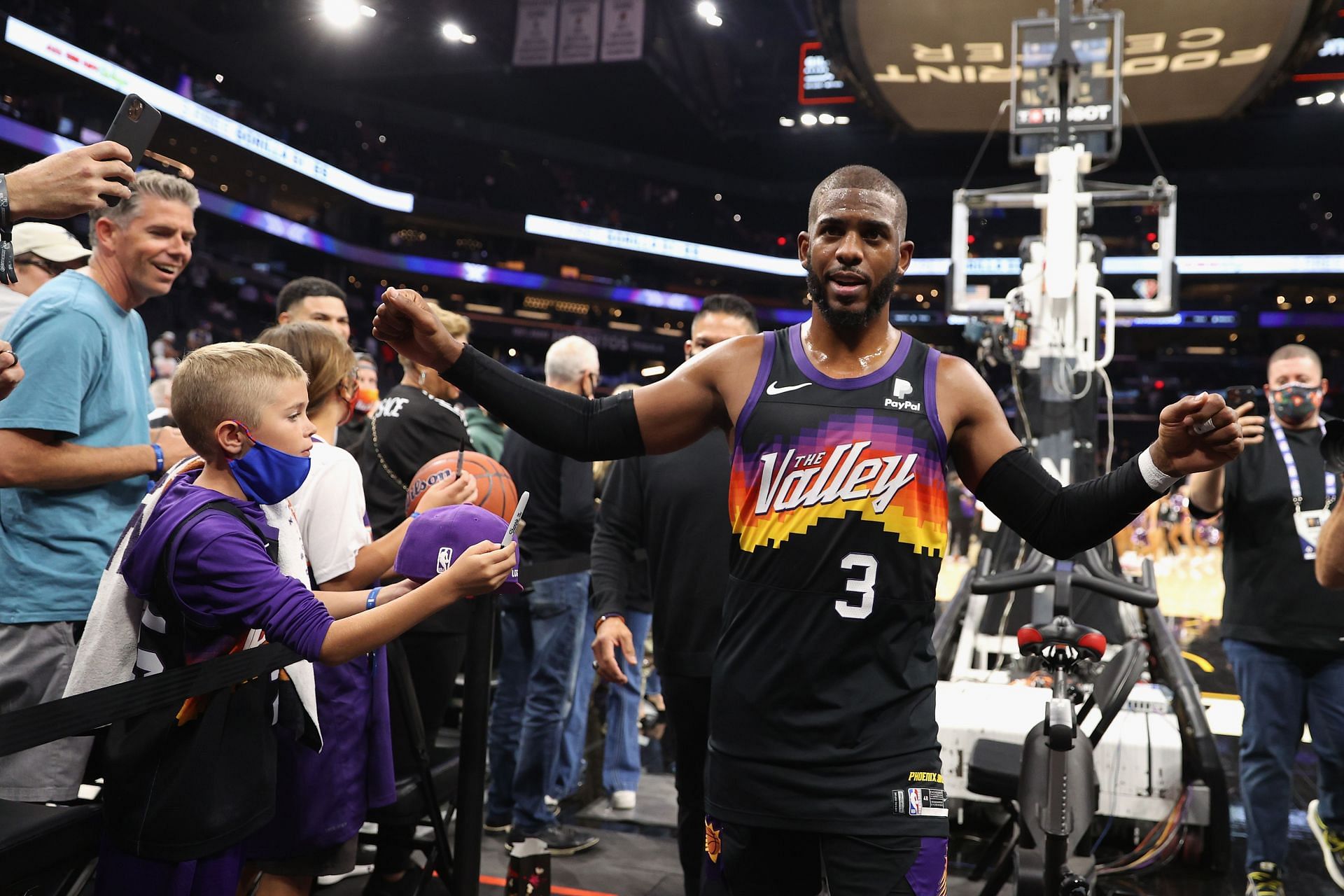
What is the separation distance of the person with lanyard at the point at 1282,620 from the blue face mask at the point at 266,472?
3058 mm

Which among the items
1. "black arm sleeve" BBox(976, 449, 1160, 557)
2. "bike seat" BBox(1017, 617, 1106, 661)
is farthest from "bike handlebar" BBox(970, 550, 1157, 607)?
"black arm sleeve" BBox(976, 449, 1160, 557)

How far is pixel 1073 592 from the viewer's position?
6312 millimetres

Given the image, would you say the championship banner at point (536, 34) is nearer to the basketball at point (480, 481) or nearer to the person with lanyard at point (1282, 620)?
the person with lanyard at point (1282, 620)

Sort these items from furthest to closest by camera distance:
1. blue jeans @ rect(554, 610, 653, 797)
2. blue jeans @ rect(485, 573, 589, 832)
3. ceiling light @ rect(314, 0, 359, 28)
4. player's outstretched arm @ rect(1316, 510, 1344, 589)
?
ceiling light @ rect(314, 0, 359, 28)
blue jeans @ rect(554, 610, 653, 797)
blue jeans @ rect(485, 573, 589, 832)
player's outstretched arm @ rect(1316, 510, 1344, 589)

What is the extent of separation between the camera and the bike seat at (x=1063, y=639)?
2.98 m

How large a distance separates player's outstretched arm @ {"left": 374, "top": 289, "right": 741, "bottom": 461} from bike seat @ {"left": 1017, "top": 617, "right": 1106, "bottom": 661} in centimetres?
140

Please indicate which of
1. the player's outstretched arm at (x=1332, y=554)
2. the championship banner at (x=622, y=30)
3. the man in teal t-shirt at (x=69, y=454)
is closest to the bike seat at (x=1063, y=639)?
the player's outstretched arm at (x=1332, y=554)

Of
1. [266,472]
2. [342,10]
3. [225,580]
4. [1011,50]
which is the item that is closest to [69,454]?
[266,472]

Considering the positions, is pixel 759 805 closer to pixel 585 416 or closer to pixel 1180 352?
pixel 585 416

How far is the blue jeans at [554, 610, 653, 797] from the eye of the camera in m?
4.41

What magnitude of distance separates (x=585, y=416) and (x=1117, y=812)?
309 cm

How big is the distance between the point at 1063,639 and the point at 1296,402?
5.31 ft

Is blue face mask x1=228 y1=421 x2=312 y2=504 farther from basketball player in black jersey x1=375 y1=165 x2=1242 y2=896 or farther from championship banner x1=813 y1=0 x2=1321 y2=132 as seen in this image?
championship banner x1=813 y1=0 x2=1321 y2=132

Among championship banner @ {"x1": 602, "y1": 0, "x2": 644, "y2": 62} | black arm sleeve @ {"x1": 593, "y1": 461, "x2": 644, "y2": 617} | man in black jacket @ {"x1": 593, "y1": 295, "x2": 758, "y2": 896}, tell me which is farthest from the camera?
championship banner @ {"x1": 602, "y1": 0, "x2": 644, "y2": 62}
